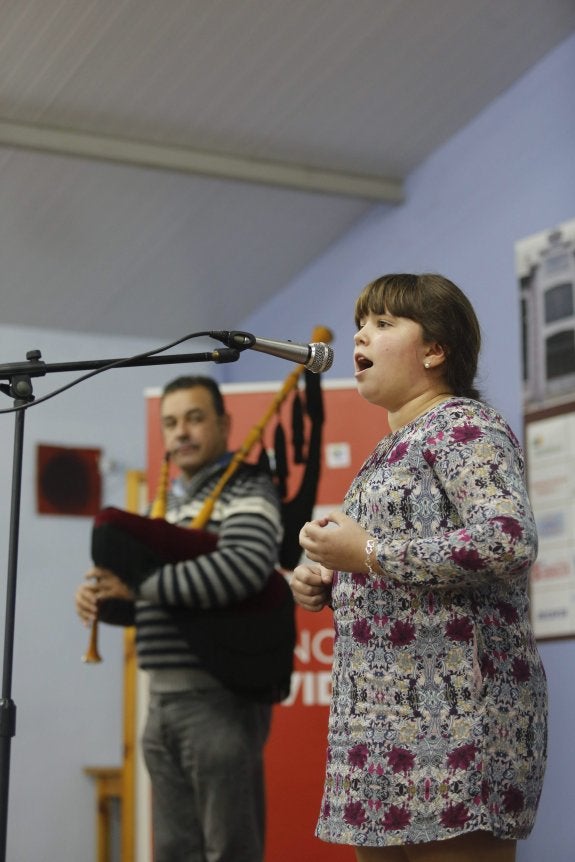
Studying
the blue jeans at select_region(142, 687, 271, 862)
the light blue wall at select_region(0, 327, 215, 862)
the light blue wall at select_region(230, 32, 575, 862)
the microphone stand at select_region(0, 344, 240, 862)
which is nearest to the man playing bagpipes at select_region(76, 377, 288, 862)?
the blue jeans at select_region(142, 687, 271, 862)

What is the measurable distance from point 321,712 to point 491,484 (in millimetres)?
1953

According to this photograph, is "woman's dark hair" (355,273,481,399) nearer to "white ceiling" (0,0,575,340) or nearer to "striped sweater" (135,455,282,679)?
"striped sweater" (135,455,282,679)

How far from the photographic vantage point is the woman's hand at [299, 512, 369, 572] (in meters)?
1.29

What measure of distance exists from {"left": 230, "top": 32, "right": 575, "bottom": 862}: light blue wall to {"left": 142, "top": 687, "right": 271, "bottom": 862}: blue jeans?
1.04 m

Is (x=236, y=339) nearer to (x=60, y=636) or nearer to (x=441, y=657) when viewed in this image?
(x=441, y=657)

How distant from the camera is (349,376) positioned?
412 cm

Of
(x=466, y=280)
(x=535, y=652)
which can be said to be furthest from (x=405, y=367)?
(x=466, y=280)

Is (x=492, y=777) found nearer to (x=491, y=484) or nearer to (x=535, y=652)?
(x=535, y=652)

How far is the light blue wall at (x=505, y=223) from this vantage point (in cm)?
299

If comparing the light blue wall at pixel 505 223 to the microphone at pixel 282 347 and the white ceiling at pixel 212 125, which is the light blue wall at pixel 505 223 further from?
the microphone at pixel 282 347

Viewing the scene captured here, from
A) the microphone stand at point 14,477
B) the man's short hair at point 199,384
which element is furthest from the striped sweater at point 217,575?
the microphone stand at point 14,477

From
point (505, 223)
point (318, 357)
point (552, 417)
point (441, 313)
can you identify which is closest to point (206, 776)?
point (318, 357)

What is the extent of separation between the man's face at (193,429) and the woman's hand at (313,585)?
1101 mm

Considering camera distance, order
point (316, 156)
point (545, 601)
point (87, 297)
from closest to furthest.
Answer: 1. point (545, 601)
2. point (316, 156)
3. point (87, 297)
